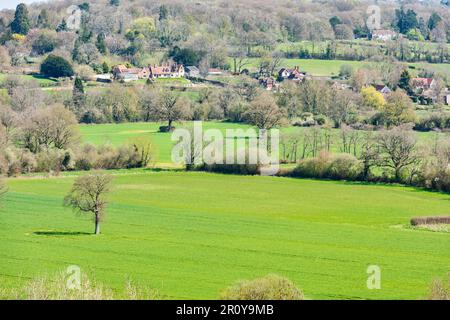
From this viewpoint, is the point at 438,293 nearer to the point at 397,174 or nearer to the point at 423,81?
the point at 397,174

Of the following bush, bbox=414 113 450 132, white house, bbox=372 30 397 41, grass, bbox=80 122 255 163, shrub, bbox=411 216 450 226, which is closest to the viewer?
shrub, bbox=411 216 450 226

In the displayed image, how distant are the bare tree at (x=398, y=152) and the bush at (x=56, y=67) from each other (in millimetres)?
36331

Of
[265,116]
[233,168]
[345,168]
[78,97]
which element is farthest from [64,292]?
[78,97]

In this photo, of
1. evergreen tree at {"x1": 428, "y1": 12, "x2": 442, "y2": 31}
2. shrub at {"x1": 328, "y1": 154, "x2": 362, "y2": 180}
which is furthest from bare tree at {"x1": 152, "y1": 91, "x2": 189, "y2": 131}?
evergreen tree at {"x1": 428, "y1": 12, "x2": 442, "y2": 31}

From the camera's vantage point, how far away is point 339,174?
133ft

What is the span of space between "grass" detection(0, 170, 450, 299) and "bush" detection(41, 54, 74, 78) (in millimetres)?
33573

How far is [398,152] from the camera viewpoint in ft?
132

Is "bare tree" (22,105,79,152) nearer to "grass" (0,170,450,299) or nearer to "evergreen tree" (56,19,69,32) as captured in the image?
A: "grass" (0,170,450,299)

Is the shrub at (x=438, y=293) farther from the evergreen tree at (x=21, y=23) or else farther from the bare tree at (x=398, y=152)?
the evergreen tree at (x=21, y=23)

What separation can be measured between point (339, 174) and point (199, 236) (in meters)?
14.0

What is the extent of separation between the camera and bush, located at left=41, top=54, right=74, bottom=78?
72.2m

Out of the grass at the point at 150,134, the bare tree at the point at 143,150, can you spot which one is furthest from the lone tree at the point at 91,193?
the grass at the point at 150,134
